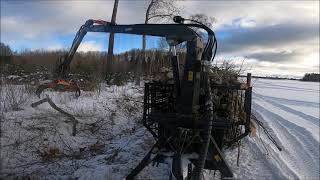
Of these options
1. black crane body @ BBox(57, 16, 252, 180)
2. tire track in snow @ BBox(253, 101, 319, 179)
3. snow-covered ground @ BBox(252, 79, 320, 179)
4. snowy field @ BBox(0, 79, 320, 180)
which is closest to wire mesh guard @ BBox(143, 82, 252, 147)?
black crane body @ BBox(57, 16, 252, 180)

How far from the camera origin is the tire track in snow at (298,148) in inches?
342

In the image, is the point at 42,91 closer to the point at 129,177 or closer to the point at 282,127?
the point at 282,127

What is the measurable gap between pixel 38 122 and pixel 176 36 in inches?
229

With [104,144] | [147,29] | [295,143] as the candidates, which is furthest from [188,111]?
[295,143]

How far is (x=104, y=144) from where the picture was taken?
11.1m

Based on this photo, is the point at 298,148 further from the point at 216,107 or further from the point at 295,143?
the point at 216,107

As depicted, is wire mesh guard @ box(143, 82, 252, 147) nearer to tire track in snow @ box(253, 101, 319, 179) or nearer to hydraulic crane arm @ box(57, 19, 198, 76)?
hydraulic crane arm @ box(57, 19, 198, 76)

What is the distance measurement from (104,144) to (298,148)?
14.9 feet

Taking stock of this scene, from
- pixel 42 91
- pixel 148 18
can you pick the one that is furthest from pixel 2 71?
pixel 148 18

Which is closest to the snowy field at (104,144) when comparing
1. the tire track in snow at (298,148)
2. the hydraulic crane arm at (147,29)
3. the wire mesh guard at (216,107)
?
the tire track in snow at (298,148)

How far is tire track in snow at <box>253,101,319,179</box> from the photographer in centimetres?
868

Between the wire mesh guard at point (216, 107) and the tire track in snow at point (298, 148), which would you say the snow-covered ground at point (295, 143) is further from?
the wire mesh guard at point (216, 107)

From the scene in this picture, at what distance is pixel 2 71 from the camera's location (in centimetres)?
2073

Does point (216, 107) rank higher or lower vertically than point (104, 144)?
higher
